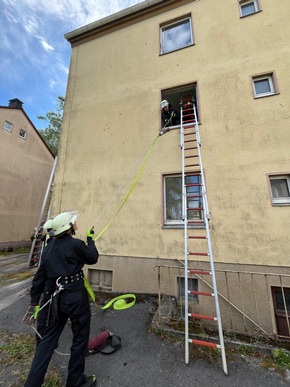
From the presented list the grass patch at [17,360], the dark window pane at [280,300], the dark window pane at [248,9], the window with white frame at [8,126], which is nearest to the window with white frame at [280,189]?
the dark window pane at [280,300]

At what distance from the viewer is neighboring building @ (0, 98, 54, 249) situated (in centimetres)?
1440

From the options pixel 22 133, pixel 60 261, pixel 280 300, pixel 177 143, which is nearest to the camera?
pixel 60 261

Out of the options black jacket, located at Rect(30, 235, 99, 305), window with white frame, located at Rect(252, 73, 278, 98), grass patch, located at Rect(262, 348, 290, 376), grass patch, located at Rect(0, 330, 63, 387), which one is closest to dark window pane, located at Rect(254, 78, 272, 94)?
window with white frame, located at Rect(252, 73, 278, 98)

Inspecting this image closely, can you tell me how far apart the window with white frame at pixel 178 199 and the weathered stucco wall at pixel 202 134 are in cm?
Answer: 25

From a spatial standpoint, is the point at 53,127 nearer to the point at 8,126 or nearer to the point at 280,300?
the point at 8,126

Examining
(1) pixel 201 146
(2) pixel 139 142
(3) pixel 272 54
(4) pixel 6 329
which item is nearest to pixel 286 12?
(3) pixel 272 54

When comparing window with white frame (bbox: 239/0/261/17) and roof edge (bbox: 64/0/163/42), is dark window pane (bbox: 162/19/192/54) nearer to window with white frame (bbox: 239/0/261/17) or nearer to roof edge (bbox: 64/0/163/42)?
roof edge (bbox: 64/0/163/42)

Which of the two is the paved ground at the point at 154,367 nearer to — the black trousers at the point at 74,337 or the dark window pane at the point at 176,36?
the black trousers at the point at 74,337

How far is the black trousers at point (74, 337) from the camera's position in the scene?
88.8 inches

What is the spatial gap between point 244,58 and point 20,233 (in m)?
17.8

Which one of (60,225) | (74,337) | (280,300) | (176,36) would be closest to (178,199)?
(280,300)

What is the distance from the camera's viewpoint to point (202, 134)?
5.40 meters

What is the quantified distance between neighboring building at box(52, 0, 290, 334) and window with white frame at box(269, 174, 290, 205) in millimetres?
24

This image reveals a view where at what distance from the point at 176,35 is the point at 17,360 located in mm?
9628
